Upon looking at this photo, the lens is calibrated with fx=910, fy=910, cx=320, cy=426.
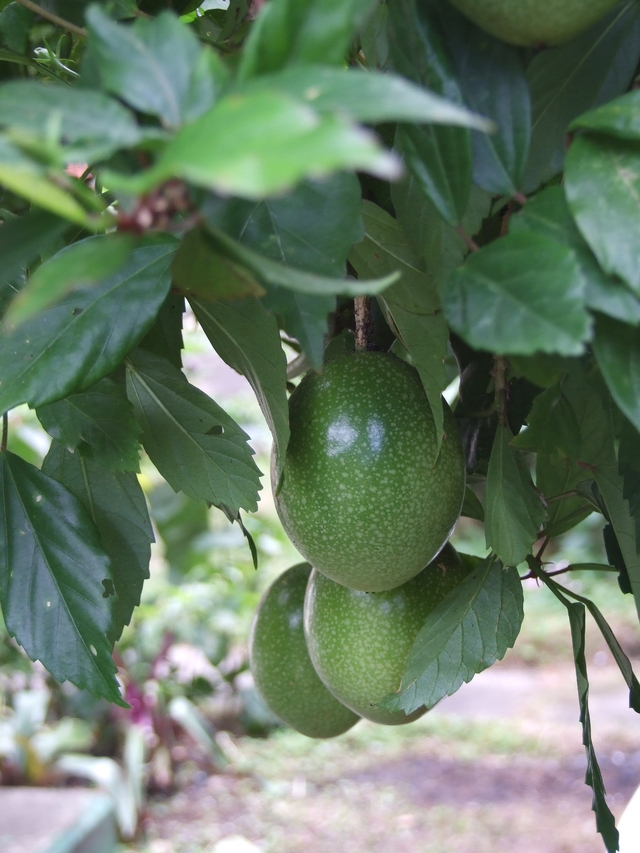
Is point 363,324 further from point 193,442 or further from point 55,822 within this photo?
point 55,822

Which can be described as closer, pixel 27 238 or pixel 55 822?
→ pixel 27 238

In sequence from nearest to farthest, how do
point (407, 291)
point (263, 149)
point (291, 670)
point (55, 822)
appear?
1. point (263, 149)
2. point (407, 291)
3. point (291, 670)
4. point (55, 822)

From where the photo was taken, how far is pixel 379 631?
0.53m

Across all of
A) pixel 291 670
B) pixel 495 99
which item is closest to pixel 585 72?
pixel 495 99

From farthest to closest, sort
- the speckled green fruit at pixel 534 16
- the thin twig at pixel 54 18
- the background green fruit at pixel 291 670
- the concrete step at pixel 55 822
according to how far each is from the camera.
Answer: the concrete step at pixel 55 822 → the background green fruit at pixel 291 670 → the thin twig at pixel 54 18 → the speckled green fruit at pixel 534 16

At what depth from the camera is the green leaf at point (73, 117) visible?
182 mm

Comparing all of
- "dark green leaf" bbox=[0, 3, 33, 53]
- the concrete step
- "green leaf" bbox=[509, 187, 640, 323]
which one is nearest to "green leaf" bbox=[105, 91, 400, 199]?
"green leaf" bbox=[509, 187, 640, 323]

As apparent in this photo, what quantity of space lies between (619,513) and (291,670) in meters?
0.27

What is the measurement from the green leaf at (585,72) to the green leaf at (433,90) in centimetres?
5

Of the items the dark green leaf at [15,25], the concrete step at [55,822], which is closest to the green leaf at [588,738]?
the dark green leaf at [15,25]

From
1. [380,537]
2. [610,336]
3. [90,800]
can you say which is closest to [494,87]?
[610,336]

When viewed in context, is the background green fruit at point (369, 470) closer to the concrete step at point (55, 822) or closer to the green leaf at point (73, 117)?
the green leaf at point (73, 117)

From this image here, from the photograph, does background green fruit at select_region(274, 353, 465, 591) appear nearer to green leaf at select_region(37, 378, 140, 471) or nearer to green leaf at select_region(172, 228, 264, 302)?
green leaf at select_region(37, 378, 140, 471)

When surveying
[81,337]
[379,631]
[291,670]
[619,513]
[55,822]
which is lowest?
[55,822]
